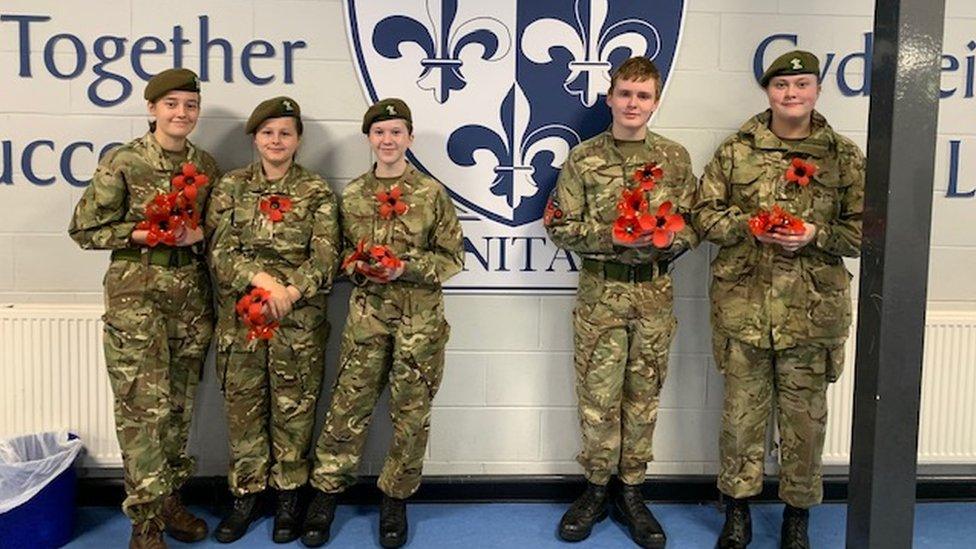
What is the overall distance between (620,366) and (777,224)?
76 centimetres

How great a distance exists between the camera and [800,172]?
3.14 m

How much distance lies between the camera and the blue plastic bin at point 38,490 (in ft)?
10.5

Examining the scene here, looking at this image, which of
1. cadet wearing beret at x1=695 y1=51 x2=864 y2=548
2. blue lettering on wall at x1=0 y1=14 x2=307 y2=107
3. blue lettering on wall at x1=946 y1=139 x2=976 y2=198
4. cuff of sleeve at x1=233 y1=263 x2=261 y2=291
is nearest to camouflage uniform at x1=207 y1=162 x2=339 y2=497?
cuff of sleeve at x1=233 y1=263 x2=261 y2=291

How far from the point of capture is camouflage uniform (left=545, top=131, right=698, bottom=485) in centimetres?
333

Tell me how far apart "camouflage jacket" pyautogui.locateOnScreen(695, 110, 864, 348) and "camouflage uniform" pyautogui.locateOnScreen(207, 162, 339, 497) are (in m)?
1.38

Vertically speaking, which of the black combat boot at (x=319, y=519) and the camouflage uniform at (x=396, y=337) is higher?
the camouflage uniform at (x=396, y=337)

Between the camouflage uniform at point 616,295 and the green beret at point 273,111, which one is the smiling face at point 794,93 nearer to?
the camouflage uniform at point 616,295

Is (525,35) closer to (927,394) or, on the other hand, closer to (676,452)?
(676,452)

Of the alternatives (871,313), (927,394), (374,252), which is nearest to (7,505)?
(374,252)

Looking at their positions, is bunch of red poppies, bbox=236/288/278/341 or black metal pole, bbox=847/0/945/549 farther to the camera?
bunch of red poppies, bbox=236/288/278/341

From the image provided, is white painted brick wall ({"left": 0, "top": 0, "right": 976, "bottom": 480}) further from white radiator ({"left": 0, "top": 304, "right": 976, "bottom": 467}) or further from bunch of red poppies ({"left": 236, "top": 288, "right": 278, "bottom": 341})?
bunch of red poppies ({"left": 236, "top": 288, "right": 278, "bottom": 341})

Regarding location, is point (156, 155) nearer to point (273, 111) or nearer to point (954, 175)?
point (273, 111)

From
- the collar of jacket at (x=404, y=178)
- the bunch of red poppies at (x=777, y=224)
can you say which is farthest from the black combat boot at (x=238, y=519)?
the bunch of red poppies at (x=777, y=224)

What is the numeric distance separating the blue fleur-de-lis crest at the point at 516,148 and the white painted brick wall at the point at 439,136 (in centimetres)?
16
